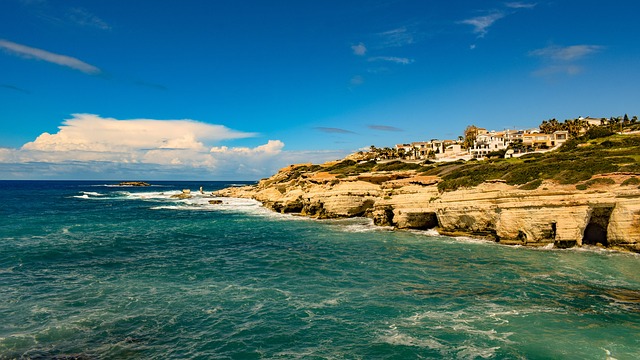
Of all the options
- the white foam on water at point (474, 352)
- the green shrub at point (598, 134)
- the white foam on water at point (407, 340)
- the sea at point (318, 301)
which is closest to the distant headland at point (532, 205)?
the sea at point (318, 301)

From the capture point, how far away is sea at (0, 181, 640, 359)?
15305 millimetres

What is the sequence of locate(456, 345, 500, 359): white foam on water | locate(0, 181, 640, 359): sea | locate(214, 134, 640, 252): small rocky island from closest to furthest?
locate(456, 345, 500, 359): white foam on water → locate(0, 181, 640, 359): sea → locate(214, 134, 640, 252): small rocky island

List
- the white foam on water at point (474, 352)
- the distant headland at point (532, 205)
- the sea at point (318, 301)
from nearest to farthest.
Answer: the white foam on water at point (474, 352), the sea at point (318, 301), the distant headland at point (532, 205)

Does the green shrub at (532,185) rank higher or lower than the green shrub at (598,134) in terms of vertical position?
lower

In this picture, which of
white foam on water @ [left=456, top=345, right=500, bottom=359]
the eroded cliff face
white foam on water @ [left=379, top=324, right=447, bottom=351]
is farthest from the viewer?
the eroded cliff face

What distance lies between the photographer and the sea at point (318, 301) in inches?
603

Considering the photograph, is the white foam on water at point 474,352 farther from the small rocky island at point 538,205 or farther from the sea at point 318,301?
the small rocky island at point 538,205

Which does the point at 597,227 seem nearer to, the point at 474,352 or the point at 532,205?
the point at 532,205

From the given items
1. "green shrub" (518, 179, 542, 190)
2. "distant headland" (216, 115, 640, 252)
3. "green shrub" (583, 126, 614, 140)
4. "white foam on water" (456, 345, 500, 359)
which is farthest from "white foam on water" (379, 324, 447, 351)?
"green shrub" (583, 126, 614, 140)

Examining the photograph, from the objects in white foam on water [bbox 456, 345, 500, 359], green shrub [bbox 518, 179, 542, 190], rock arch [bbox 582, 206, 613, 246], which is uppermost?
green shrub [bbox 518, 179, 542, 190]

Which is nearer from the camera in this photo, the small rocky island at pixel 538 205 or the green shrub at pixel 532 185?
the small rocky island at pixel 538 205

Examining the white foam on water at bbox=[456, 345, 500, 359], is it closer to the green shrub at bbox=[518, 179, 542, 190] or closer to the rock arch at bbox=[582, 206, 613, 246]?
the rock arch at bbox=[582, 206, 613, 246]

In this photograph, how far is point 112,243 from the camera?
38.6m

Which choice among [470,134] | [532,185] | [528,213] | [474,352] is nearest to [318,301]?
[474,352]
